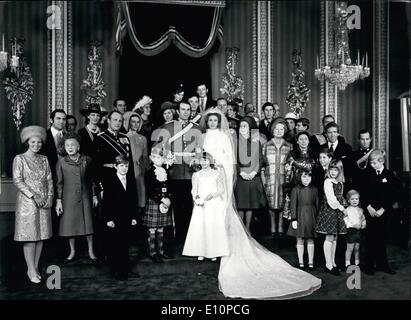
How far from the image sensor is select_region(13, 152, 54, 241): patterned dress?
387cm

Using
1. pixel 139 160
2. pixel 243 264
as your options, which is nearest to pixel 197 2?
pixel 139 160

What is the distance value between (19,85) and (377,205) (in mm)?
5497

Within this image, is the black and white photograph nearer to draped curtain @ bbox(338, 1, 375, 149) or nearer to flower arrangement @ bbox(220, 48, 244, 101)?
flower arrangement @ bbox(220, 48, 244, 101)

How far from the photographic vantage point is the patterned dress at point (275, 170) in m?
4.95

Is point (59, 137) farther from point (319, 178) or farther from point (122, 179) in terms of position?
point (319, 178)

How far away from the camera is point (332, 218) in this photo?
14.0 ft

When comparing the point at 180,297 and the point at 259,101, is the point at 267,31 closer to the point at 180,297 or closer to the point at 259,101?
the point at 259,101

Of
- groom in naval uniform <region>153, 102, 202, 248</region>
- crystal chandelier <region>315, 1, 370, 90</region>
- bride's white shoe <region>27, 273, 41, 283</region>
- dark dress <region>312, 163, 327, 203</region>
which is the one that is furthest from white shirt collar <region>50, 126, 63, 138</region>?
crystal chandelier <region>315, 1, 370, 90</region>

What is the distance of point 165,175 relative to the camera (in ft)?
14.5

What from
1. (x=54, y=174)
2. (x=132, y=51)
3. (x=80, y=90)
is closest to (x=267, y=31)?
(x=132, y=51)

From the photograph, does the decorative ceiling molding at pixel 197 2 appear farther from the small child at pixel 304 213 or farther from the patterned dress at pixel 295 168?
the small child at pixel 304 213

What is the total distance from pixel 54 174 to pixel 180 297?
1.70 meters

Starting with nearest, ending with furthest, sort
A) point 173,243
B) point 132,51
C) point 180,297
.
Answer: point 180,297, point 173,243, point 132,51
